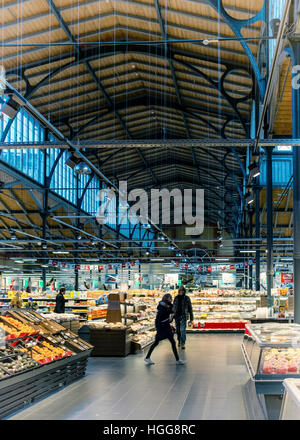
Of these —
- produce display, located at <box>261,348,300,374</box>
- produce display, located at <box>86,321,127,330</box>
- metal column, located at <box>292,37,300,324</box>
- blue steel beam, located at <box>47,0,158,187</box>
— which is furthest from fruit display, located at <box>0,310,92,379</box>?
blue steel beam, located at <box>47,0,158,187</box>

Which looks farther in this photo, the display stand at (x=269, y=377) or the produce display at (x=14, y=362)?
the produce display at (x=14, y=362)

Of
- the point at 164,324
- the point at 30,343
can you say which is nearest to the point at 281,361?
the point at 30,343

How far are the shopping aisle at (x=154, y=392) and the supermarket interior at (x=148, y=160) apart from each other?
35 millimetres

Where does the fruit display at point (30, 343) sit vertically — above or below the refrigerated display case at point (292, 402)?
below

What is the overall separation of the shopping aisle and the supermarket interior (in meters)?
0.04

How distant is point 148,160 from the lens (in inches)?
1174

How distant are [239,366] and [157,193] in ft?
86.7

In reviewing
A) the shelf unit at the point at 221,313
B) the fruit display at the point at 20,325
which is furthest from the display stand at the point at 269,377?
the shelf unit at the point at 221,313

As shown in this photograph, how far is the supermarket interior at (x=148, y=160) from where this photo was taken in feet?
22.5

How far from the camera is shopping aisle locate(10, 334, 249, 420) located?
256 inches

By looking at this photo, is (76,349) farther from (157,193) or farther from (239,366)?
(157,193)

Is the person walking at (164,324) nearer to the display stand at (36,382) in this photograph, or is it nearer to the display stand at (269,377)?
the display stand at (36,382)

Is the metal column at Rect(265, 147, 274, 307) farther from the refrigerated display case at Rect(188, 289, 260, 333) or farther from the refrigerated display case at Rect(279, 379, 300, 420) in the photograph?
the refrigerated display case at Rect(279, 379, 300, 420)

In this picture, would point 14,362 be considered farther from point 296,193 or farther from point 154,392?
point 296,193
